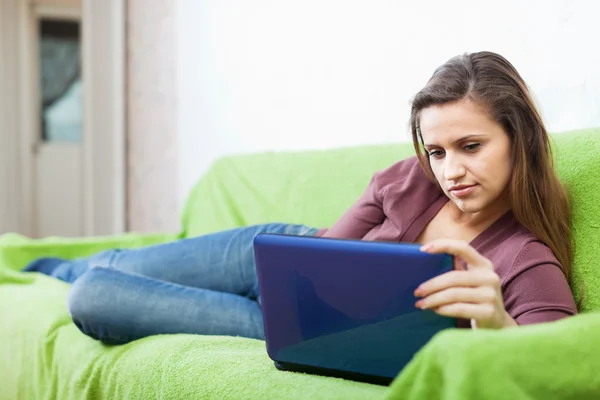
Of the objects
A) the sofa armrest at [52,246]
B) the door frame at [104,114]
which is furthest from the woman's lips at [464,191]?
the door frame at [104,114]

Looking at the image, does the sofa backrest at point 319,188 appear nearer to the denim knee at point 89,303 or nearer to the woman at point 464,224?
the woman at point 464,224

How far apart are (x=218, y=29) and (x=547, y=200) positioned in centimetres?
198

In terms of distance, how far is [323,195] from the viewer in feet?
6.03

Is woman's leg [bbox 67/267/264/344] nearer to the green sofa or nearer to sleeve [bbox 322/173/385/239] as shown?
the green sofa

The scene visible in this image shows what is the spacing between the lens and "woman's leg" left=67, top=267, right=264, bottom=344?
1359 millimetres

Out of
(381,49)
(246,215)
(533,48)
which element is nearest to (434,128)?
(533,48)

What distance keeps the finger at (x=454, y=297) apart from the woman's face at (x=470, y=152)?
0.32 metres

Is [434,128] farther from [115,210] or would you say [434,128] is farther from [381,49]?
[115,210]

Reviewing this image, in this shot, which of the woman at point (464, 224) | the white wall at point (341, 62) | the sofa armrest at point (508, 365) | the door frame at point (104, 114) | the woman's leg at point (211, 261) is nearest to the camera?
the sofa armrest at point (508, 365)

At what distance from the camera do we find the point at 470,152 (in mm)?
1134

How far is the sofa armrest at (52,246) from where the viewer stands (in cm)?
213

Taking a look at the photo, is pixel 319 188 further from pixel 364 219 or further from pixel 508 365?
pixel 508 365

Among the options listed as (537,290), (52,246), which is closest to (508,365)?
(537,290)

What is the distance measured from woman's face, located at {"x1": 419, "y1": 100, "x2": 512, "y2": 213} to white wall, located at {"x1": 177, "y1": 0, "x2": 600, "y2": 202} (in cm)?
40
